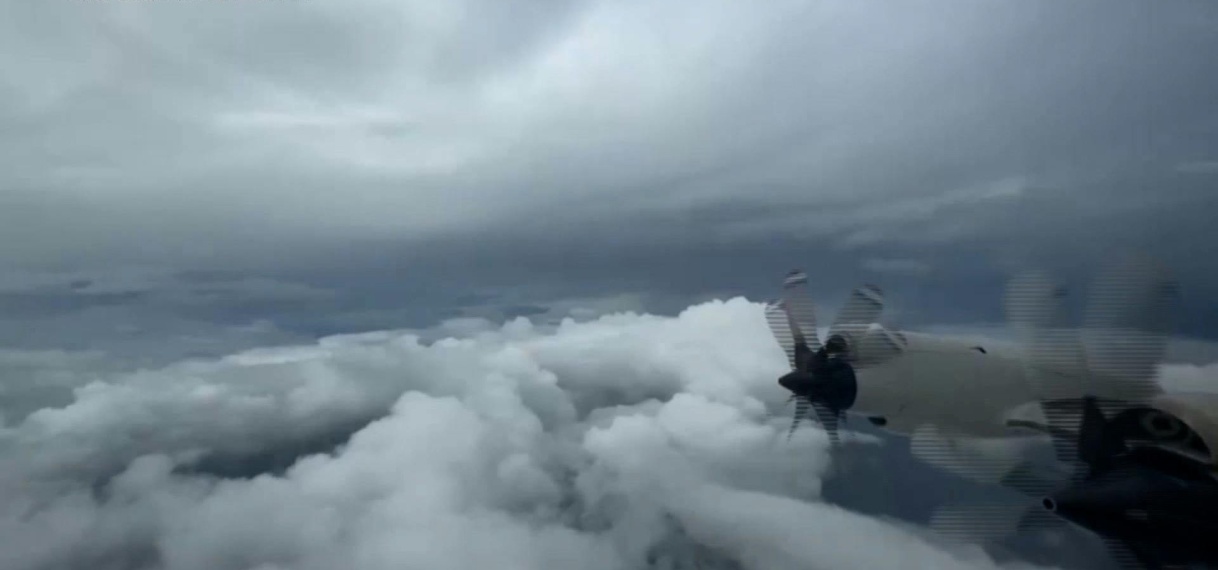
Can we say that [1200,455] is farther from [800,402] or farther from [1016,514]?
[800,402]

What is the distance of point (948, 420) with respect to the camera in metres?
11.7

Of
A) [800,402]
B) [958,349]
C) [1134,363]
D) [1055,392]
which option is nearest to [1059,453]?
[1055,392]

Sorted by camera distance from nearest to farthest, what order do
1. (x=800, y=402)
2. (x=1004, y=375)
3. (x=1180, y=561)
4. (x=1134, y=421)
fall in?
(x=1180, y=561)
(x=1134, y=421)
(x=1004, y=375)
(x=800, y=402)

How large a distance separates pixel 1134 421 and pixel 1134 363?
868mm

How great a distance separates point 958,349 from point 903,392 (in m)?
1.15

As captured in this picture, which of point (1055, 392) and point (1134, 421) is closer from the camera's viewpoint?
point (1134, 421)

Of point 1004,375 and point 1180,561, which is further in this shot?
point 1004,375

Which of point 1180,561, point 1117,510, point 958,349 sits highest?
point 958,349

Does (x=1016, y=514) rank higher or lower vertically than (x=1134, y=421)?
lower

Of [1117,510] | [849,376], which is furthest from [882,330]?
[1117,510]

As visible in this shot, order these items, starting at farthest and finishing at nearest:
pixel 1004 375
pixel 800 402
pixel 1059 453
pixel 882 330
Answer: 1. pixel 800 402
2. pixel 882 330
3. pixel 1004 375
4. pixel 1059 453

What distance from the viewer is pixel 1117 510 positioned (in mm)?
8680

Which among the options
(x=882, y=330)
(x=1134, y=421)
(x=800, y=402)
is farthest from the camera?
(x=800, y=402)

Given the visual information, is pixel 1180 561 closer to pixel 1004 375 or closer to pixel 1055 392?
pixel 1055 392
